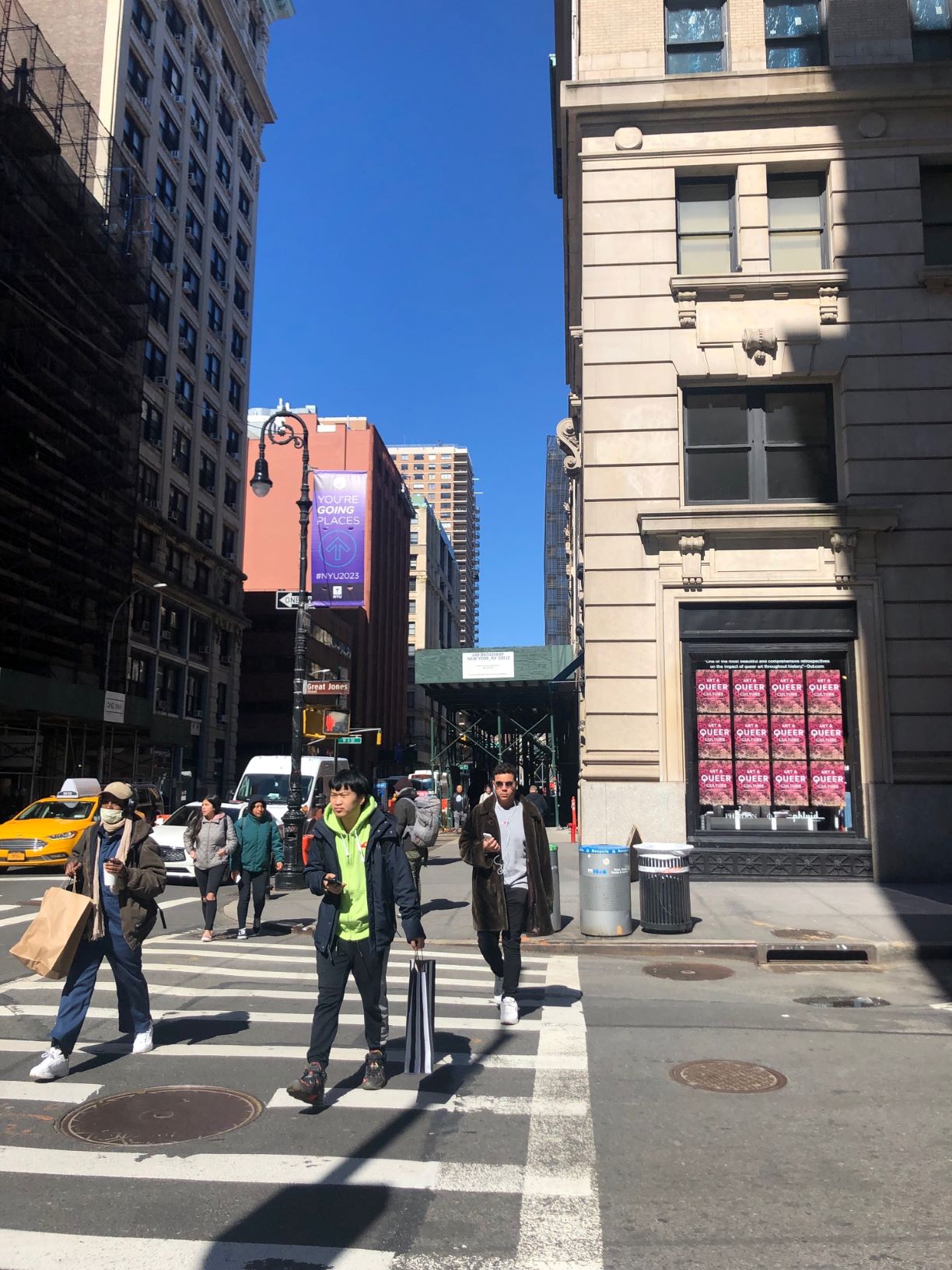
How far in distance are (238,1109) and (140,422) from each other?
44514 millimetres

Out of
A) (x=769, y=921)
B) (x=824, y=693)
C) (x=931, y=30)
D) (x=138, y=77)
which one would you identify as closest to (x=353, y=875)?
(x=769, y=921)

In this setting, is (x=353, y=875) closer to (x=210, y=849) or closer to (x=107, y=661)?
(x=210, y=849)

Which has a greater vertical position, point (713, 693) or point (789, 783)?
point (713, 693)

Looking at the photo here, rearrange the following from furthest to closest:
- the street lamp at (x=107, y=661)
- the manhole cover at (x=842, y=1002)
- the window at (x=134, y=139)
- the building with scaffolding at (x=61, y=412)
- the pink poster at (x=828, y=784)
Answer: the window at (x=134, y=139) → the street lamp at (x=107, y=661) → the building with scaffolding at (x=61, y=412) → the pink poster at (x=828, y=784) → the manhole cover at (x=842, y=1002)

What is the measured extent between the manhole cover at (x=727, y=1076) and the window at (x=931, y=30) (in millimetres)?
19135

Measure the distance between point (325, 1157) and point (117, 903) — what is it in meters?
2.57

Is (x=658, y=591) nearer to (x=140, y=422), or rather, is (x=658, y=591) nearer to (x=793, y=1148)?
(x=793, y=1148)

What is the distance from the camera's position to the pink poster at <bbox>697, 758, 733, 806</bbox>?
1697 centimetres

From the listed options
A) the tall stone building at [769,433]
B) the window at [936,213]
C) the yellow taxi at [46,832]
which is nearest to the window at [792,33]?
the tall stone building at [769,433]

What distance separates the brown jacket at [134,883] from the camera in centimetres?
660

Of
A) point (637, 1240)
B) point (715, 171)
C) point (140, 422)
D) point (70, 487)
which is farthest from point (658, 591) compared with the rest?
point (140, 422)

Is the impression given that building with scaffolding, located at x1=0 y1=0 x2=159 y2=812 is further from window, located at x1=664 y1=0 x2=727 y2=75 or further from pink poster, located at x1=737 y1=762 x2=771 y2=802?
window, located at x1=664 y1=0 x2=727 y2=75

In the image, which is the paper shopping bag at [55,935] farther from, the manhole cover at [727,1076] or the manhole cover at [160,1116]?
the manhole cover at [727,1076]

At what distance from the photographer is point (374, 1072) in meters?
5.91
